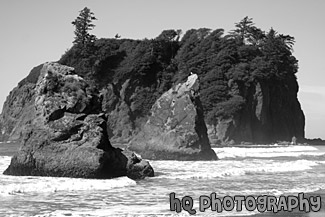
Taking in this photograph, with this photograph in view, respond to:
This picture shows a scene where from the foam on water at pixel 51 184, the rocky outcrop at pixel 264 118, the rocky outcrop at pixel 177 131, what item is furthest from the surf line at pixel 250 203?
the rocky outcrop at pixel 264 118

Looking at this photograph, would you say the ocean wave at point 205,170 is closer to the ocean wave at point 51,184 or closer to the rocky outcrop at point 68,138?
the rocky outcrop at point 68,138

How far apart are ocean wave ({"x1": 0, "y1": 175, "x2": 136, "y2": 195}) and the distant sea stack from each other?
55.3 metres

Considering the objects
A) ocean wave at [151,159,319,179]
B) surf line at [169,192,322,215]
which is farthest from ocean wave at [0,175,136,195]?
ocean wave at [151,159,319,179]

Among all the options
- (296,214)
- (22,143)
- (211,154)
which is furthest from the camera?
(211,154)

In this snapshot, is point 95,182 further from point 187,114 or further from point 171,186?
point 187,114

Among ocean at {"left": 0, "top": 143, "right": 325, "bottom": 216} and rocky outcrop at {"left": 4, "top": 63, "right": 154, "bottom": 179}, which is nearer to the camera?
ocean at {"left": 0, "top": 143, "right": 325, "bottom": 216}

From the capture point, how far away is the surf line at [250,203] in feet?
40.7

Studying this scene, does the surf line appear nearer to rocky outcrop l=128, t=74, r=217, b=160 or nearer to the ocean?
the ocean

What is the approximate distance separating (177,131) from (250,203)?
15.6 m

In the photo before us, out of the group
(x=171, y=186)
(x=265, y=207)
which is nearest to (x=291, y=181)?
(x=171, y=186)

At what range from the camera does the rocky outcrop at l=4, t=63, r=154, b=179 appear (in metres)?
16.9

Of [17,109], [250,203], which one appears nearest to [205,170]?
[250,203]

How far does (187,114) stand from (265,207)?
1708cm

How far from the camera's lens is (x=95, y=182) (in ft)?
52.3
